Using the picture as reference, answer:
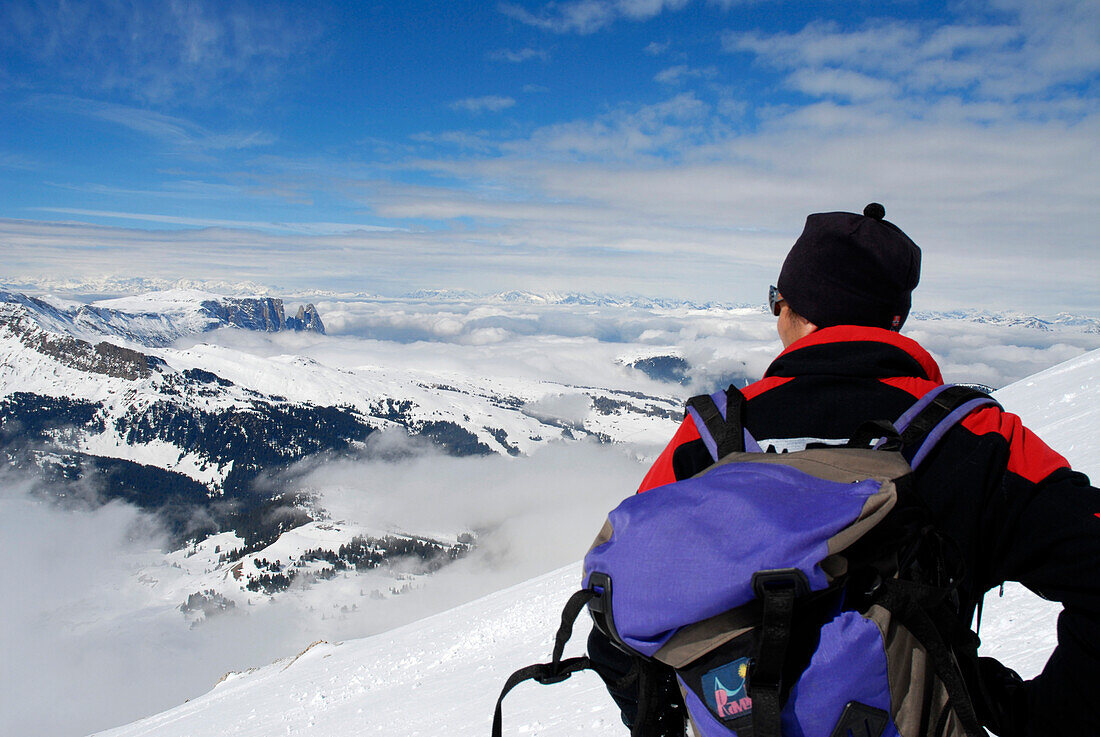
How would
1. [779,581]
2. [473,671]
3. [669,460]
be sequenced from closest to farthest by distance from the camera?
[779,581] → [669,460] → [473,671]

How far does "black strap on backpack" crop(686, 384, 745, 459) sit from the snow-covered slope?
6.25 meters

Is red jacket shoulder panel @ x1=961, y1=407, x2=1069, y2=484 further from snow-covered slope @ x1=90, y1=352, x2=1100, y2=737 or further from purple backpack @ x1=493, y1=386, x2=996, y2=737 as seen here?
snow-covered slope @ x1=90, y1=352, x2=1100, y2=737

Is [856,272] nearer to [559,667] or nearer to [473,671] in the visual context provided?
[559,667]

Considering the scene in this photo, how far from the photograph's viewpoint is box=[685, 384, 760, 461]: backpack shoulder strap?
2.55 meters

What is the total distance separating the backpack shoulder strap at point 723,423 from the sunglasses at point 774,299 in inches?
34.7

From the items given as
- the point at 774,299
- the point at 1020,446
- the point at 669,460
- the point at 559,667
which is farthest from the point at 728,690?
the point at 774,299

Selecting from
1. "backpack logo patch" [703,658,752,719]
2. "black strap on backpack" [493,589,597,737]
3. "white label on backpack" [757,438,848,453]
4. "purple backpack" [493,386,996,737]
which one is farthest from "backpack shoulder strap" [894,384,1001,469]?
"black strap on backpack" [493,589,597,737]

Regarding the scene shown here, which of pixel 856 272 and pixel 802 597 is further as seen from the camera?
pixel 856 272

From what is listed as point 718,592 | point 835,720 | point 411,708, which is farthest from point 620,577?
point 411,708

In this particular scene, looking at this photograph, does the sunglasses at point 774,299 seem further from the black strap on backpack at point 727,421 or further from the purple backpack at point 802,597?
the purple backpack at point 802,597

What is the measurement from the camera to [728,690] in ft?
6.32

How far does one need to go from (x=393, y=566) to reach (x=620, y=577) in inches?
8155

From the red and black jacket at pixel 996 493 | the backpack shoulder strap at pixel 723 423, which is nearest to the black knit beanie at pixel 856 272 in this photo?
the red and black jacket at pixel 996 493

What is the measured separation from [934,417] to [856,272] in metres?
0.92
